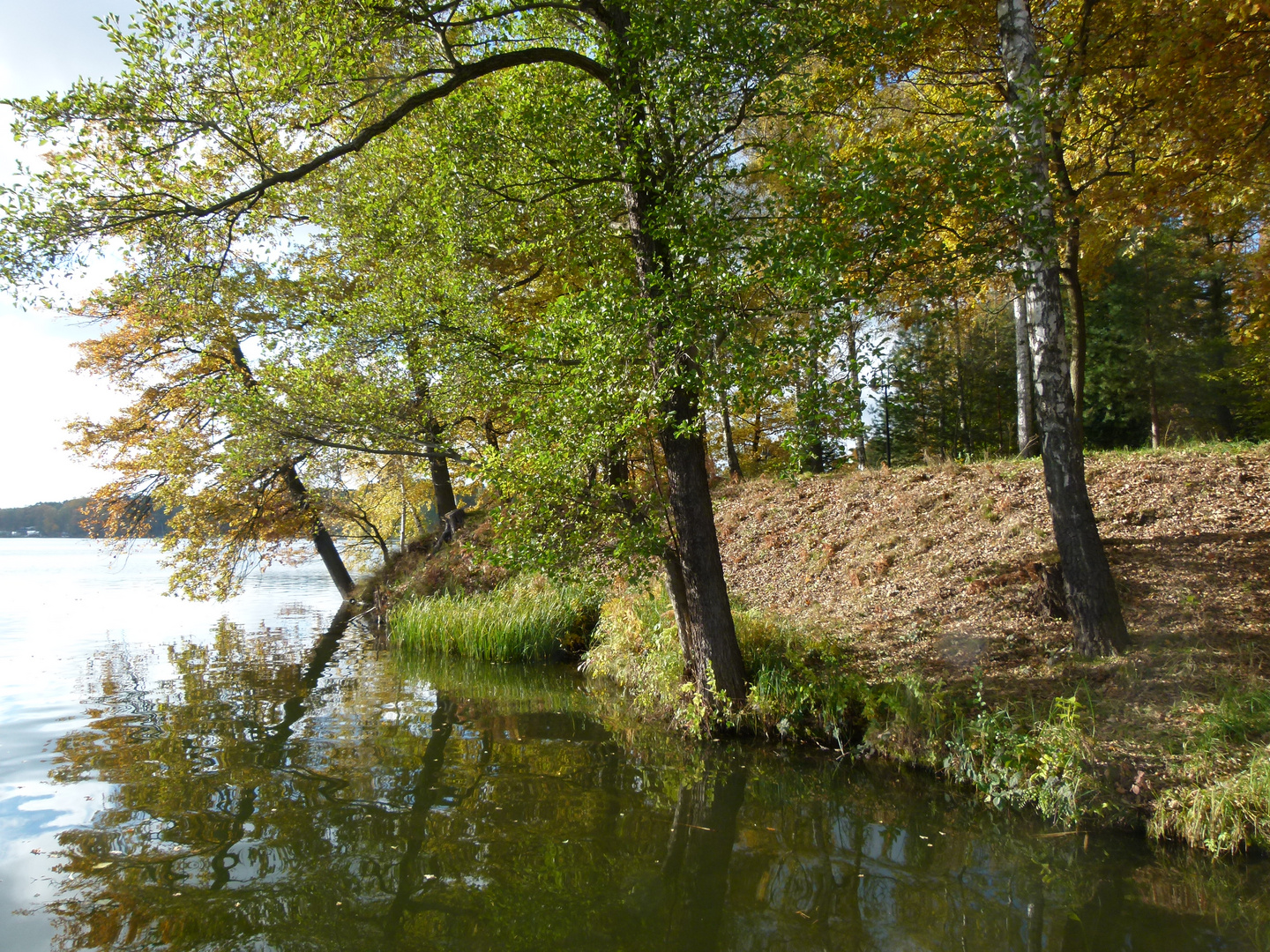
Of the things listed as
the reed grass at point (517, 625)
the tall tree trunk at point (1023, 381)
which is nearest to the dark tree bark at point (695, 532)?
the reed grass at point (517, 625)

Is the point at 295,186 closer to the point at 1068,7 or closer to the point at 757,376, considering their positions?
the point at 757,376

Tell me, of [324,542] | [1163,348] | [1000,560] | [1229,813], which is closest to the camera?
[1229,813]

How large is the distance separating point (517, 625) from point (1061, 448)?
25.9 ft

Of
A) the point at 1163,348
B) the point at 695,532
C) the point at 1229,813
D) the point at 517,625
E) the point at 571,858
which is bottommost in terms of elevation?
the point at 571,858

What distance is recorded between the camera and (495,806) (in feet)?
17.6

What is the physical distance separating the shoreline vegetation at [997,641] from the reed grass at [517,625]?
4 centimetres

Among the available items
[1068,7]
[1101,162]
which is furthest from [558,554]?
[1101,162]

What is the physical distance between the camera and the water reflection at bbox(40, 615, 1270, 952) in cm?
374

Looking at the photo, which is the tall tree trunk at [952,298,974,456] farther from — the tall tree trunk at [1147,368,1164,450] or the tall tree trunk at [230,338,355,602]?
the tall tree trunk at [230,338,355,602]

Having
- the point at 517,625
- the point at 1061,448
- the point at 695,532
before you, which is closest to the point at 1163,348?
A: the point at 1061,448

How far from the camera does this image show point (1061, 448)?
19.3 ft

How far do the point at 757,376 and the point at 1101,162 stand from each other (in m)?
6.88

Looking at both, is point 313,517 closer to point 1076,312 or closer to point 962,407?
point 1076,312

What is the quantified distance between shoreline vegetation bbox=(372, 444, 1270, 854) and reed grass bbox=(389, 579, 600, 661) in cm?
4
